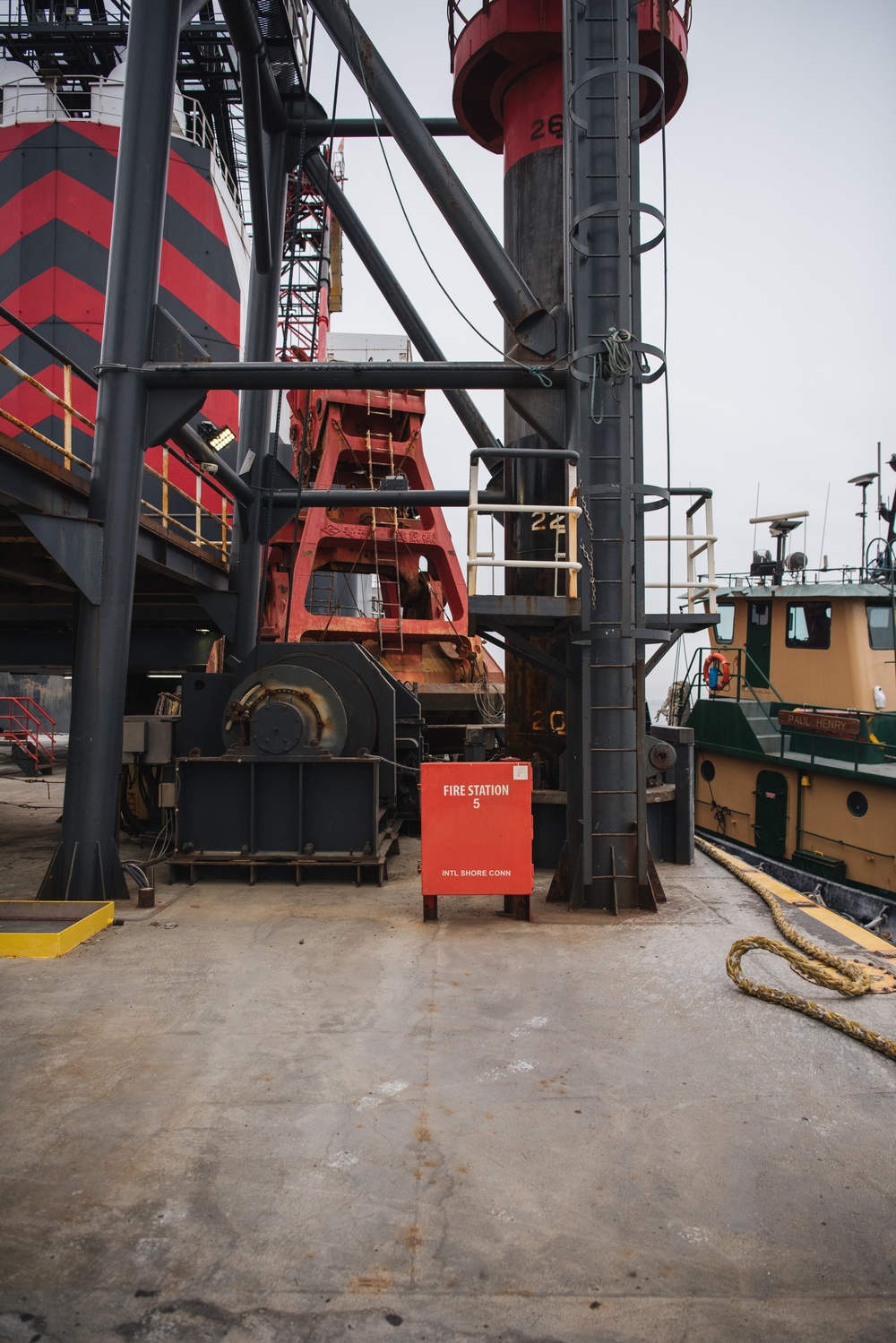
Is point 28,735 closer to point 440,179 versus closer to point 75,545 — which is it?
point 75,545

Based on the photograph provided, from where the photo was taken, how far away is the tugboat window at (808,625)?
50.2ft

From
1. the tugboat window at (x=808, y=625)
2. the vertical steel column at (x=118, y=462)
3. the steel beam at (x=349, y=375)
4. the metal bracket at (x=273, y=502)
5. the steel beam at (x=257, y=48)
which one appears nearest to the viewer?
the vertical steel column at (x=118, y=462)

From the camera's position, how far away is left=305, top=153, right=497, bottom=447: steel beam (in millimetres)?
10469

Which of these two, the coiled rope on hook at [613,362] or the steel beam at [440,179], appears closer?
the coiled rope on hook at [613,362]

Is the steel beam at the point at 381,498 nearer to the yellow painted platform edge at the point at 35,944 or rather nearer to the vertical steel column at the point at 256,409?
the vertical steel column at the point at 256,409

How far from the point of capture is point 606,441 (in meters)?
7.07

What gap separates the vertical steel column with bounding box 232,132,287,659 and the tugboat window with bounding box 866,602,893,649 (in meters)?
10.7

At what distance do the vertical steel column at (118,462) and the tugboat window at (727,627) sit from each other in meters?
12.9

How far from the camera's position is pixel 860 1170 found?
3.15 m

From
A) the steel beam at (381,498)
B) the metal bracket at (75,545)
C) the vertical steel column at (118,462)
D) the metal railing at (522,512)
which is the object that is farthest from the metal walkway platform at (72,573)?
the metal railing at (522,512)

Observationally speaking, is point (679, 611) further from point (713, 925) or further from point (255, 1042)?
point (255, 1042)

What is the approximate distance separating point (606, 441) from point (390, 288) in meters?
5.63

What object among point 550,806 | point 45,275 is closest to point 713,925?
point 550,806

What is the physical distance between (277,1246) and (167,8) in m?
9.06
